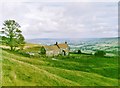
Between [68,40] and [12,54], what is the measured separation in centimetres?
273

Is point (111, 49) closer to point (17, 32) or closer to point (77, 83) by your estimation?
point (77, 83)

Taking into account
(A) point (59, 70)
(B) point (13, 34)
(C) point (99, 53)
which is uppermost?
(B) point (13, 34)

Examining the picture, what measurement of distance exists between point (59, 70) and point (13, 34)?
265cm

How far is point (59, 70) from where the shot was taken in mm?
12211

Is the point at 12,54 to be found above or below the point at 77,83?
above

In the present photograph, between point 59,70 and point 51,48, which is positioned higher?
point 51,48

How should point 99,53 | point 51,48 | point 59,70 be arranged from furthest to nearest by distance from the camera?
point 99,53 < point 51,48 < point 59,70

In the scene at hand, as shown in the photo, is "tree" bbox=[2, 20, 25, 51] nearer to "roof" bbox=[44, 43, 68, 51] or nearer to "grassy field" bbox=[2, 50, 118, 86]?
"grassy field" bbox=[2, 50, 118, 86]

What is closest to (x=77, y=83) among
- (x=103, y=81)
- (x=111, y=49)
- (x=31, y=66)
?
(x=103, y=81)

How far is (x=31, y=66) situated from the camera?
39.1 feet

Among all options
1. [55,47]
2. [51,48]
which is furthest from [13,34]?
[55,47]

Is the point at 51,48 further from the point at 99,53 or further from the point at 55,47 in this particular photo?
the point at 99,53

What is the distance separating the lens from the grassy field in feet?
36.5

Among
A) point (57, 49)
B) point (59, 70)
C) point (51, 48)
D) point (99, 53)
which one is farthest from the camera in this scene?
point (99, 53)
